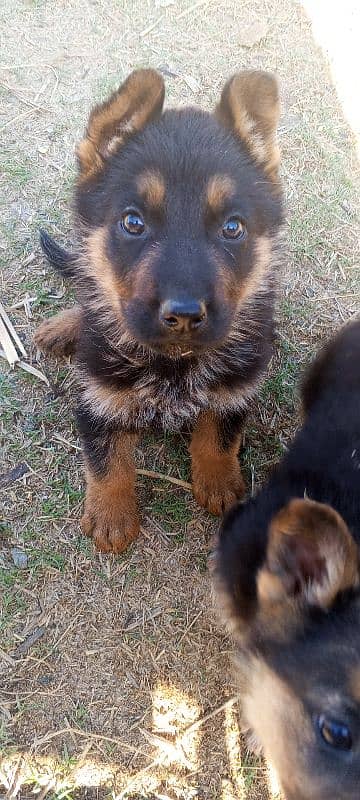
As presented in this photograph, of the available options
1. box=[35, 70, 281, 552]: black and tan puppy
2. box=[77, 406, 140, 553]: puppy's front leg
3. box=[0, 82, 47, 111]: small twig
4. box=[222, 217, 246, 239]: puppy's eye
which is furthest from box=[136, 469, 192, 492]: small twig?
box=[0, 82, 47, 111]: small twig

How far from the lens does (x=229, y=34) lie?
564cm

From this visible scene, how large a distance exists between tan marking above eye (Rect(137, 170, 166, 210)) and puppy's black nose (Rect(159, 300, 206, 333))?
0.47 meters

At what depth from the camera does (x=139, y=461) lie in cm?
400

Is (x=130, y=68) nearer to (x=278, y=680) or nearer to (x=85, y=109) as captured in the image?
(x=85, y=109)

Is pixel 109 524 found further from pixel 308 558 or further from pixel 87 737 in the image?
pixel 308 558

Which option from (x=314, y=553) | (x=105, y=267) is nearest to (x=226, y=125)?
(x=105, y=267)

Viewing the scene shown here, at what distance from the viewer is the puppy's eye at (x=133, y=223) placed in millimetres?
2781

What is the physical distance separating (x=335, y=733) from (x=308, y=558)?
0.53 metres

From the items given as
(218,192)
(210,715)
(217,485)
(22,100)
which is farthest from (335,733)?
(22,100)

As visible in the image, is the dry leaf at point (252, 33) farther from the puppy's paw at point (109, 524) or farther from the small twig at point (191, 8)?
the puppy's paw at point (109, 524)

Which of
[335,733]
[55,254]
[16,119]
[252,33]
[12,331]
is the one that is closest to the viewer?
[335,733]

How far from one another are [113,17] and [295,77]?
62.9 inches

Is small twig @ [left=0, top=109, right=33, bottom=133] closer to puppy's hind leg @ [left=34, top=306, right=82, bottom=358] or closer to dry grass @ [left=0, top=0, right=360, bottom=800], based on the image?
dry grass @ [left=0, top=0, right=360, bottom=800]

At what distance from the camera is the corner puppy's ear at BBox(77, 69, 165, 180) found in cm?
285
